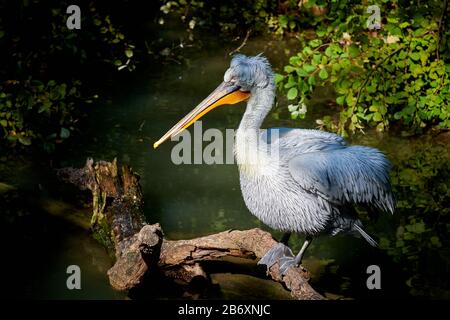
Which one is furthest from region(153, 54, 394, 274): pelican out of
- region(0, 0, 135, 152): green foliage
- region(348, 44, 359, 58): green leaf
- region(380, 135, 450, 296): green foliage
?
region(0, 0, 135, 152): green foliage

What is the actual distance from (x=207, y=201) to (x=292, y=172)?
6.25 ft

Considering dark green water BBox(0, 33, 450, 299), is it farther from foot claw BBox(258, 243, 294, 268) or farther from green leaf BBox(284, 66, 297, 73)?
green leaf BBox(284, 66, 297, 73)

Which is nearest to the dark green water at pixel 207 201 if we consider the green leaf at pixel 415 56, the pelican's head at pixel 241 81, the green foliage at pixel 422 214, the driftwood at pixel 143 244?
the green foliage at pixel 422 214

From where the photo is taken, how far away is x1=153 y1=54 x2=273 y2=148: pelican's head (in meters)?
4.35

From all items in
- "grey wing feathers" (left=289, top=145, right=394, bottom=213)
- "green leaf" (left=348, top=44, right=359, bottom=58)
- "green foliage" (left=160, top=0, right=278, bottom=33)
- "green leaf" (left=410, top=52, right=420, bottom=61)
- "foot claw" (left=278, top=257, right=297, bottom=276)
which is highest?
"green foliage" (left=160, top=0, right=278, bottom=33)

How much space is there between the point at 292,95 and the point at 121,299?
2096 millimetres

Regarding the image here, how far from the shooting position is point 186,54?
908cm

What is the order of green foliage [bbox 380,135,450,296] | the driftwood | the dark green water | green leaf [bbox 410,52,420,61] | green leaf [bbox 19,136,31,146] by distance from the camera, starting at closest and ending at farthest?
the driftwood, the dark green water, green foliage [bbox 380,135,450,296], green leaf [bbox 19,136,31,146], green leaf [bbox 410,52,420,61]

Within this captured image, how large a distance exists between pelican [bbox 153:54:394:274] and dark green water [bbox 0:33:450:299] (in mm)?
679

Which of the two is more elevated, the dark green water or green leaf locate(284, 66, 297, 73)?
green leaf locate(284, 66, 297, 73)

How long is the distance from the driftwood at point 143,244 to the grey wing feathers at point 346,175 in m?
0.54

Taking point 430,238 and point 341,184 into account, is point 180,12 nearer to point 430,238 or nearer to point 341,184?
point 430,238

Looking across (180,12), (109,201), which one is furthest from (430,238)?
(180,12)

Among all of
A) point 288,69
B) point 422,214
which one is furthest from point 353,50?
point 422,214
